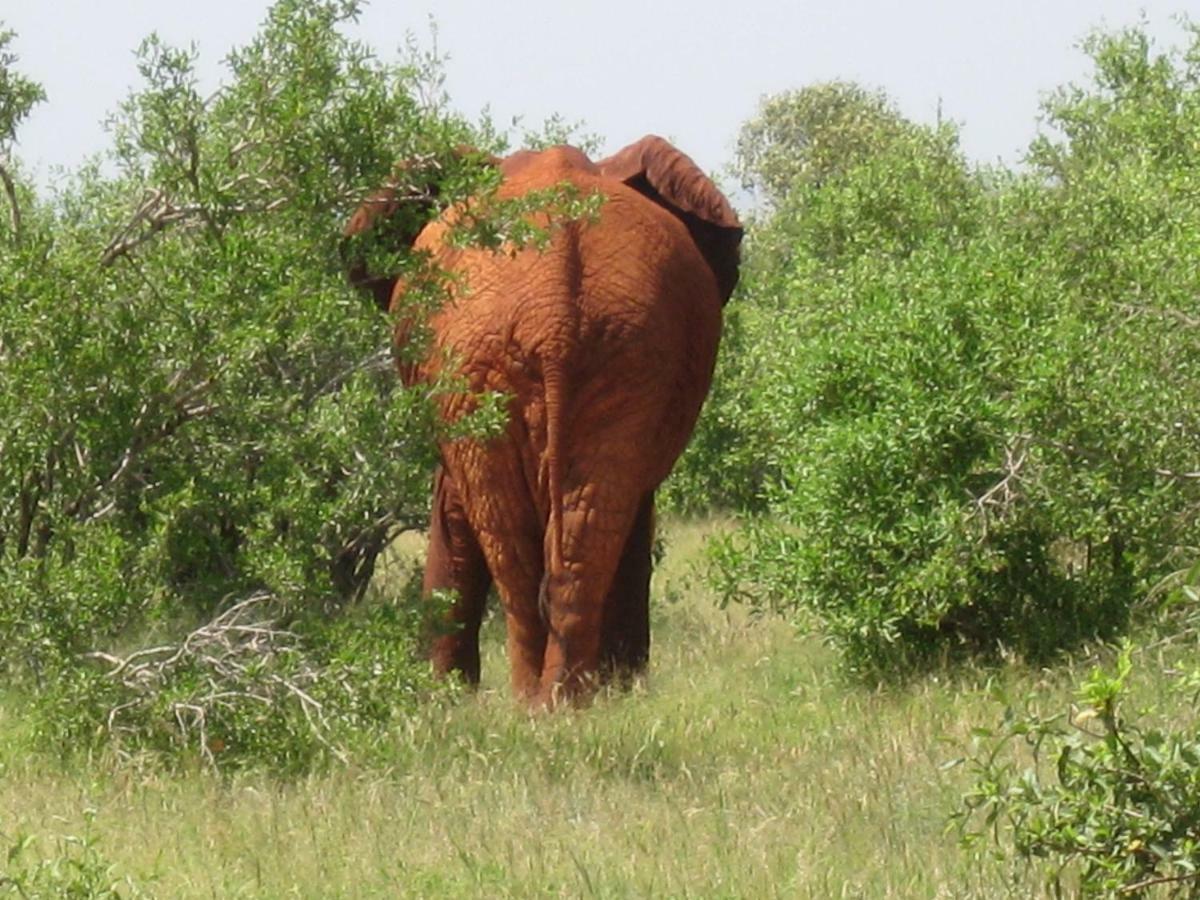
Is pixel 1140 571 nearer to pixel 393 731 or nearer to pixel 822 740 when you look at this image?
pixel 822 740

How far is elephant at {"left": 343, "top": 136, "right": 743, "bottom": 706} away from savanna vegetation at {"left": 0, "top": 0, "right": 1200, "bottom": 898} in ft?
1.04

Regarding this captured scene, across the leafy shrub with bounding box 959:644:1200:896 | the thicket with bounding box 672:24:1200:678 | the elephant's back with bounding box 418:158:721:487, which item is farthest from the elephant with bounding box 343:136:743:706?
the leafy shrub with bounding box 959:644:1200:896

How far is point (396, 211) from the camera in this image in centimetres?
949

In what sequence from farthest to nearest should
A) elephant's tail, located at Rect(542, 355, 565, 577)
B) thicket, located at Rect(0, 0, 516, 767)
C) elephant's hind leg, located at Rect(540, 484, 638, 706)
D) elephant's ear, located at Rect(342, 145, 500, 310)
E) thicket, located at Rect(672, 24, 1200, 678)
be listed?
thicket, located at Rect(672, 24, 1200, 678) → elephant's hind leg, located at Rect(540, 484, 638, 706) → elephant's tail, located at Rect(542, 355, 565, 577) → elephant's ear, located at Rect(342, 145, 500, 310) → thicket, located at Rect(0, 0, 516, 767)

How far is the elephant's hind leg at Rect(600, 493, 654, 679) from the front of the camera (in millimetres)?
10555

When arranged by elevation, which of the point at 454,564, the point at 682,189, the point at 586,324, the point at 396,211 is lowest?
the point at 454,564

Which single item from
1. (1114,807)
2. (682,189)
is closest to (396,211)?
(682,189)

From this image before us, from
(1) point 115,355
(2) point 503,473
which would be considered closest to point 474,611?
(2) point 503,473

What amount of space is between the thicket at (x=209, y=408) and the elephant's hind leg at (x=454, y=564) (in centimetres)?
121

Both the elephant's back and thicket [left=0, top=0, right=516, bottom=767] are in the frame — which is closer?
thicket [left=0, top=0, right=516, bottom=767]

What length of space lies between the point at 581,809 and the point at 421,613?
1.53 meters

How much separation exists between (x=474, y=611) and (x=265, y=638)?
2.29 m

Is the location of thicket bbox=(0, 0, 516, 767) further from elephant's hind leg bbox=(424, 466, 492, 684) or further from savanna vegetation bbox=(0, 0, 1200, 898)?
elephant's hind leg bbox=(424, 466, 492, 684)

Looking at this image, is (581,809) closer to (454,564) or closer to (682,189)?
(454,564)
